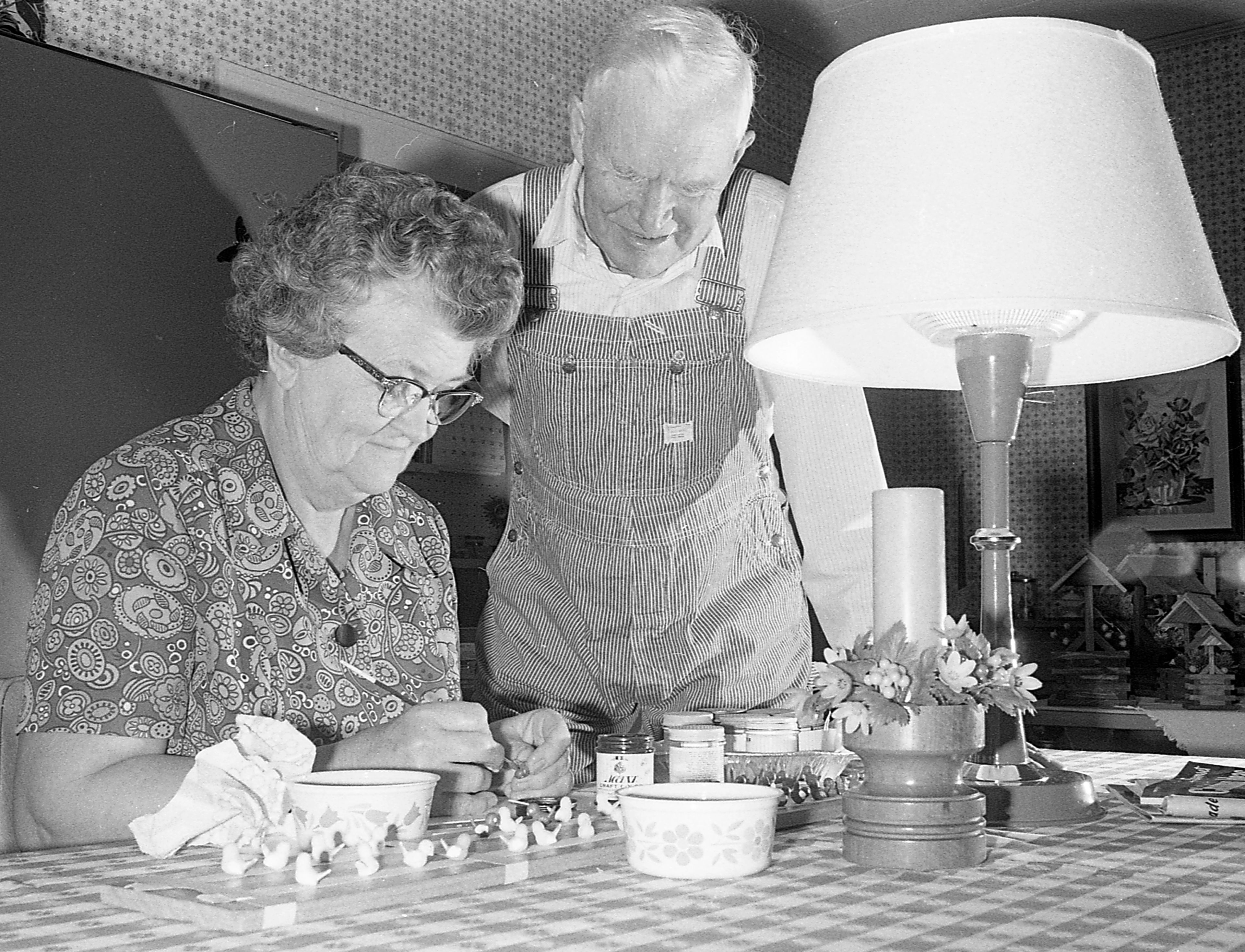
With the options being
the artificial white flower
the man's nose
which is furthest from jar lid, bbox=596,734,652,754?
the man's nose

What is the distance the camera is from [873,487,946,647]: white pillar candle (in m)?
1.09

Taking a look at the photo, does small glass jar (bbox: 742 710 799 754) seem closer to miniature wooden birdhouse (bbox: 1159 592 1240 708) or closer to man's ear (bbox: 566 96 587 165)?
man's ear (bbox: 566 96 587 165)

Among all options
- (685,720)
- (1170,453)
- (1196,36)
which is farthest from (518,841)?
(1196,36)

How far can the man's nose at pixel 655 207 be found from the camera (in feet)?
6.00

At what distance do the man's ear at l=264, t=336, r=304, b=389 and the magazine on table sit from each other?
1005 millimetres

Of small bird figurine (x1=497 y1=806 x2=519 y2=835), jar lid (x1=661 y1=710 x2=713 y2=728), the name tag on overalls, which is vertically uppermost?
the name tag on overalls

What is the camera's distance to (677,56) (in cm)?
180

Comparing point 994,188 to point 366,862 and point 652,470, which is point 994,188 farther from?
point 652,470

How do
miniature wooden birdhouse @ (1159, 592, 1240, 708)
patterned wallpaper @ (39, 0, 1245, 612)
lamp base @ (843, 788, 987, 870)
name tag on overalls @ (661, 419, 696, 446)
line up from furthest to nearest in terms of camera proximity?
1. miniature wooden birdhouse @ (1159, 592, 1240, 708)
2. patterned wallpaper @ (39, 0, 1245, 612)
3. name tag on overalls @ (661, 419, 696, 446)
4. lamp base @ (843, 788, 987, 870)

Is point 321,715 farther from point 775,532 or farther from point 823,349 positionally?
point 775,532

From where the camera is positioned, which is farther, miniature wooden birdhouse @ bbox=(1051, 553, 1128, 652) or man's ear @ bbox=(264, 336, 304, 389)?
miniature wooden birdhouse @ bbox=(1051, 553, 1128, 652)

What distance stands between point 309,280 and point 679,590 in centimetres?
81

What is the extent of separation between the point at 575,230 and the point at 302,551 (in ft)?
A: 2.35

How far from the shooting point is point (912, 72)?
1071 millimetres
